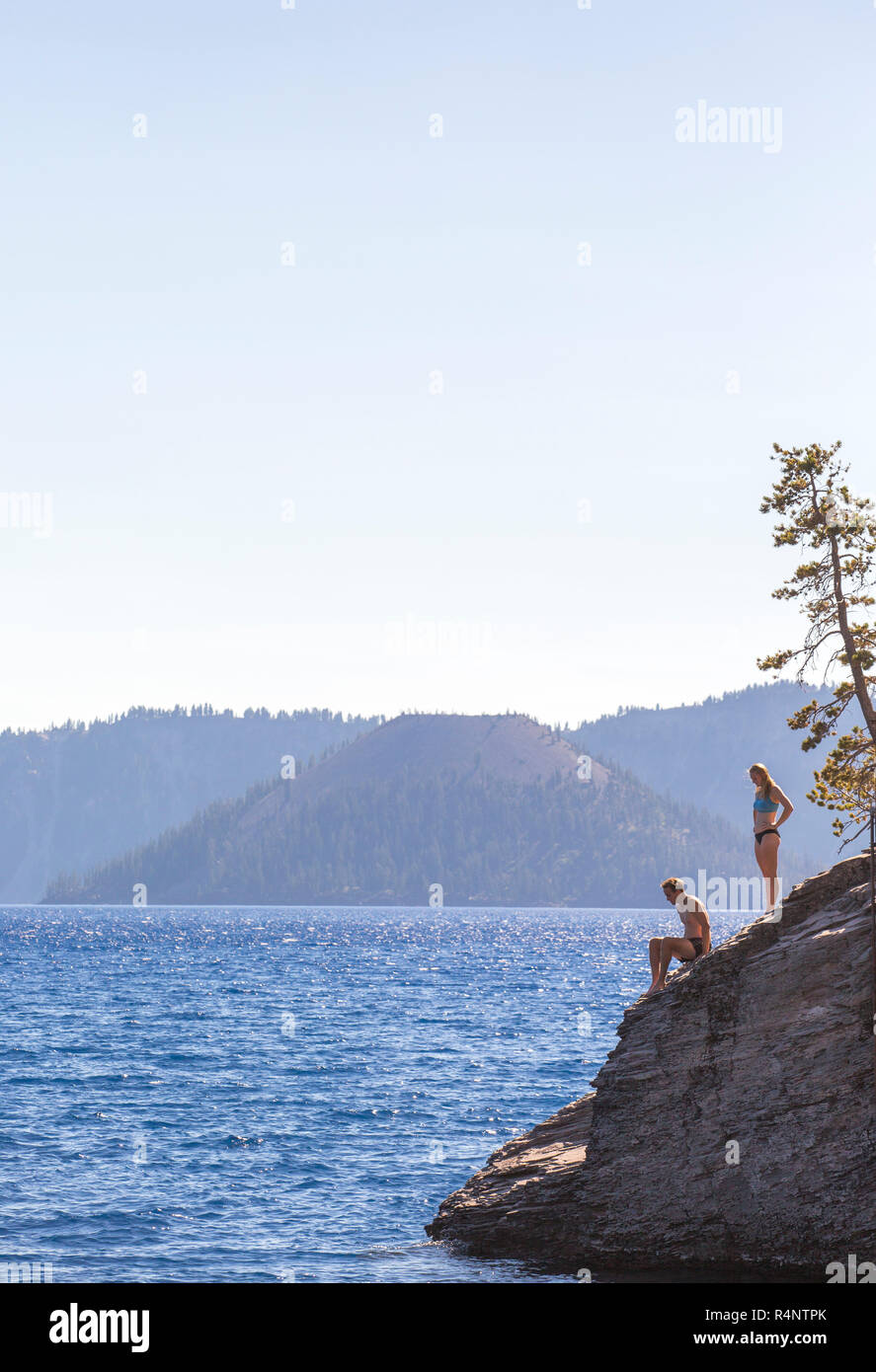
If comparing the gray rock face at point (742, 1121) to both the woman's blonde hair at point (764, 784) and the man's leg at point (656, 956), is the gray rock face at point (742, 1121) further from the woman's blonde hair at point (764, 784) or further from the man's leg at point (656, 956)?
the woman's blonde hair at point (764, 784)

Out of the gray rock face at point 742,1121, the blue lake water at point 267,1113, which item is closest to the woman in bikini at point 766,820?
the gray rock face at point 742,1121

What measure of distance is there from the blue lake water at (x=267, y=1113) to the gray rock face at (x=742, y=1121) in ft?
5.84

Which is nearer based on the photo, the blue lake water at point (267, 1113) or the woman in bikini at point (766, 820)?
the woman in bikini at point (766, 820)

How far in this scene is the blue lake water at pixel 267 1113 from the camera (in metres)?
26.5

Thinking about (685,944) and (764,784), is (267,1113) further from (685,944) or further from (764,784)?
(764,784)

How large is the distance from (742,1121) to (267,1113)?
24.3 metres

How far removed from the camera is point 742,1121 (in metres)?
A: 22.1

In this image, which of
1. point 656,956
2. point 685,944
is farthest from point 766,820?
point 656,956

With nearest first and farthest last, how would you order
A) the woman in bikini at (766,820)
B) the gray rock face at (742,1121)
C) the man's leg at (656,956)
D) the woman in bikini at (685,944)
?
the gray rock face at (742,1121) → the woman in bikini at (766,820) → the woman in bikini at (685,944) → the man's leg at (656,956)

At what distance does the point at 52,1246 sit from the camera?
26.4m

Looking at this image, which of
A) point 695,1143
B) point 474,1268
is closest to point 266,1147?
point 474,1268
